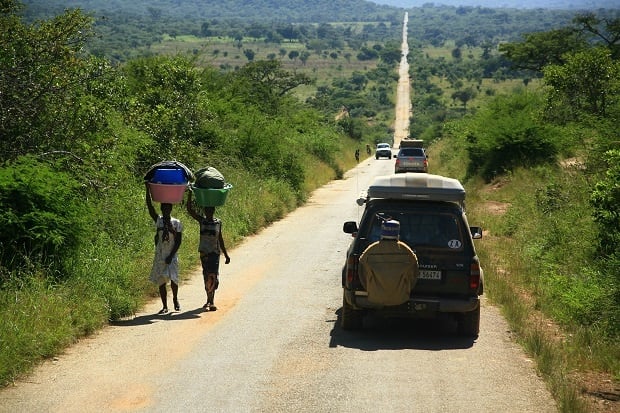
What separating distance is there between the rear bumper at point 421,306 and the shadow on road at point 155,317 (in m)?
2.72

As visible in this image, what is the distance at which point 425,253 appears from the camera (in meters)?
12.0

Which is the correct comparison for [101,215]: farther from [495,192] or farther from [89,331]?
[495,192]

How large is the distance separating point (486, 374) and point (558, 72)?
29659 mm

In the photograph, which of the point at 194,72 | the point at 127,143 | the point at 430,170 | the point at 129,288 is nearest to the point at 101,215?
the point at 129,288

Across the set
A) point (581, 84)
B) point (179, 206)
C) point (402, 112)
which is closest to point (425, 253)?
point (179, 206)

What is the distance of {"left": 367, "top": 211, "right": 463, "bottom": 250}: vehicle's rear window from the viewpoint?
12.1m

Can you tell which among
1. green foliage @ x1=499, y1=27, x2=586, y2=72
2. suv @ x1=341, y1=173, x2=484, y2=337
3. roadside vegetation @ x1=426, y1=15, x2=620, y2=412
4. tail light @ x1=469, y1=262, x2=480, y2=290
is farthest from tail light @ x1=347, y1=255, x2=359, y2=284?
green foliage @ x1=499, y1=27, x2=586, y2=72

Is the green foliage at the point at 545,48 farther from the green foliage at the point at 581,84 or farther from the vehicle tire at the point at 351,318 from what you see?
the vehicle tire at the point at 351,318

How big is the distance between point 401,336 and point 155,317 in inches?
142

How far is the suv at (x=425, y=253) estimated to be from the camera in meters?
11.9

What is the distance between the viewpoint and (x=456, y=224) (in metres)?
12.2

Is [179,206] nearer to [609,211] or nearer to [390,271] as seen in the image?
[609,211]

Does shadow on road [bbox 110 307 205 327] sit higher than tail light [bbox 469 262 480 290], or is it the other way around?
tail light [bbox 469 262 480 290]

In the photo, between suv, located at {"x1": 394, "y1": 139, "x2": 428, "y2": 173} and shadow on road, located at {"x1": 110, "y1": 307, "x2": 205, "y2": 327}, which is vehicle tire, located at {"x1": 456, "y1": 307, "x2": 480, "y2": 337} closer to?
shadow on road, located at {"x1": 110, "y1": 307, "x2": 205, "y2": 327}
